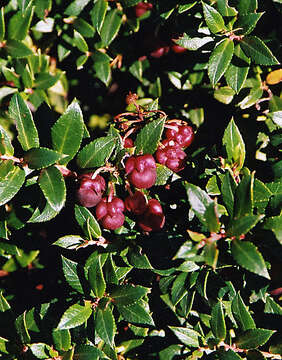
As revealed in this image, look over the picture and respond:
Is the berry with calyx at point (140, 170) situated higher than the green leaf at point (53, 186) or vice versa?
the berry with calyx at point (140, 170)

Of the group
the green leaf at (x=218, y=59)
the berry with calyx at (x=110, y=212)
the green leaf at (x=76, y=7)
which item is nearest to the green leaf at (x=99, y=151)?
the berry with calyx at (x=110, y=212)

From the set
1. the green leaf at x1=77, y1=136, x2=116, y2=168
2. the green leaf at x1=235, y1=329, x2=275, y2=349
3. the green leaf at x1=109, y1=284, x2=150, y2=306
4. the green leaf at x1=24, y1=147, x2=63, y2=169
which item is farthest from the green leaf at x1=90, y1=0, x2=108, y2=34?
the green leaf at x1=235, y1=329, x2=275, y2=349

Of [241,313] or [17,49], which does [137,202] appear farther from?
[17,49]

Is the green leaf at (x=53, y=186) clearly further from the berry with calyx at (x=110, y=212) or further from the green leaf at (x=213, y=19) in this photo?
the green leaf at (x=213, y=19)

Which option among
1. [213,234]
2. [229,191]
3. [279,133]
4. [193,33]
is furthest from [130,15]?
[213,234]

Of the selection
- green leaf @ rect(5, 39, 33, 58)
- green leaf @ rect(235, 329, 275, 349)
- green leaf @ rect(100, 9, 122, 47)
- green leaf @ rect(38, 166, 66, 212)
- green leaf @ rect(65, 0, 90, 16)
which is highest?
green leaf @ rect(65, 0, 90, 16)

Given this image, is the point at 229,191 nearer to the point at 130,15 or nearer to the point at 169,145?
the point at 169,145

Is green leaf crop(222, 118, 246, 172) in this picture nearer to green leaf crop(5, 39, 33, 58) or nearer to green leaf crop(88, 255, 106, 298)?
green leaf crop(88, 255, 106, 298)
